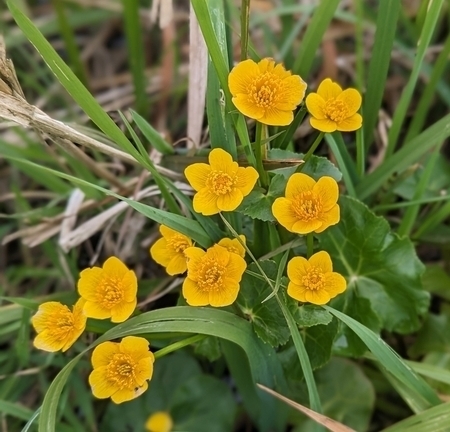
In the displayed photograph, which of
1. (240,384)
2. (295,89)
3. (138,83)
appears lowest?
A: (240,384)

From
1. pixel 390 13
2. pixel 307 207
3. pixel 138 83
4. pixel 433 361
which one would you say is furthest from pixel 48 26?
pixel 433 361

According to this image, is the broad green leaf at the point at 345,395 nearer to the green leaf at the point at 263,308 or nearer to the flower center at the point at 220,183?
the green leaf at the point at 263,308

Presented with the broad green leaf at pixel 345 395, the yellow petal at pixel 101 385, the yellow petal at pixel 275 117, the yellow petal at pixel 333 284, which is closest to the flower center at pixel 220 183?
the yellow petal at pixel 275 117

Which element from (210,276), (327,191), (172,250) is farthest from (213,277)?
(327,191)

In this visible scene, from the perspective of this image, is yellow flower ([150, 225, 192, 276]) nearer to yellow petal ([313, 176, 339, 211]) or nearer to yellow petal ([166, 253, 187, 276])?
yellow petal ([166, 253, 187, 276])

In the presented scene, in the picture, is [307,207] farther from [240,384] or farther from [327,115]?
[240,384]

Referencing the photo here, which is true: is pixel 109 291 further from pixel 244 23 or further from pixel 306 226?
pixel 244 23
